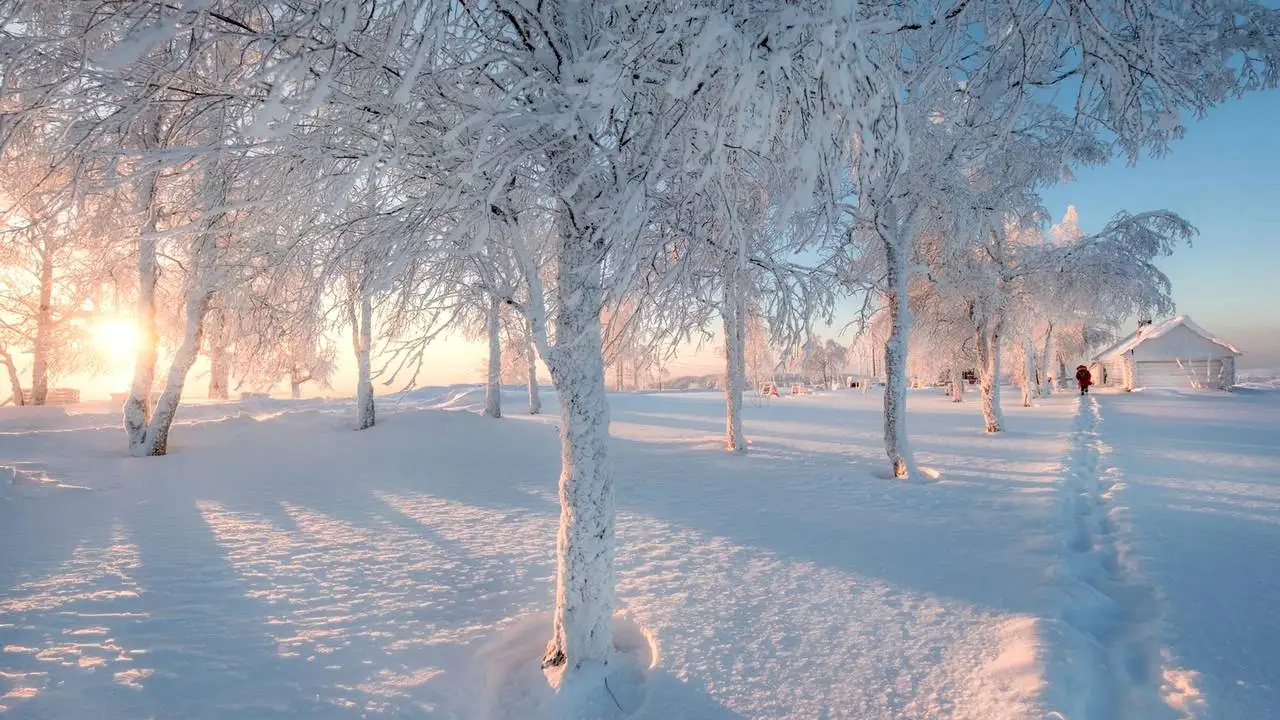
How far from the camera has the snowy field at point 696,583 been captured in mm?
3570

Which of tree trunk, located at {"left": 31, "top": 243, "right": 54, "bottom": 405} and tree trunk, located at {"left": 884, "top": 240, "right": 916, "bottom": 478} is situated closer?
tree trunk, located at {"left": 884, "top": 240, "right": 916, "bottom": 478}

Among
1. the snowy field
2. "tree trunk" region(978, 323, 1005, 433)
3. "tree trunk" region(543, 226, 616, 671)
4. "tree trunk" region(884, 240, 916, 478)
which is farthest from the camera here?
"tree trunk" region(978, 323, 1005, 433)

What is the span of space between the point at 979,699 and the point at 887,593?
154cm

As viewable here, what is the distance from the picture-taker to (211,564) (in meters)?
5.68

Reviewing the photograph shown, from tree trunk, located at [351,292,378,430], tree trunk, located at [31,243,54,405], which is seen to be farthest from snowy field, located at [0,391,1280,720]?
tree trunk, located at [31,243,54,405]

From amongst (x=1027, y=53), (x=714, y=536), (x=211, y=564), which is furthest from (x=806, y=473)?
(x=211, y=564)

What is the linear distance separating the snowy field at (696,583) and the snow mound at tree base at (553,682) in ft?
0.34

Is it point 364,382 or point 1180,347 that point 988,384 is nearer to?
point 364,382

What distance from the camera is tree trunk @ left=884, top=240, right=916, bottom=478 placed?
9.77 meters

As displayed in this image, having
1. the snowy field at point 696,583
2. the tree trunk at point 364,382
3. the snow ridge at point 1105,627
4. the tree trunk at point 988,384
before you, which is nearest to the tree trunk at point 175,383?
the snowy field at point 696,583

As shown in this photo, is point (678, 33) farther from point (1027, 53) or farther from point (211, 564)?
point (211, 564)

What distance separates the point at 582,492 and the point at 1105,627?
4.08 meters

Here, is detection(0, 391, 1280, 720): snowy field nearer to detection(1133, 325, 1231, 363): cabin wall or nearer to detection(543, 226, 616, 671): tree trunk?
detection(543, 226, 616, 671): tree trunk

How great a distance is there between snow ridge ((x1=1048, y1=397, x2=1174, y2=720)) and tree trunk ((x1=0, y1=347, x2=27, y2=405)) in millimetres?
27564
